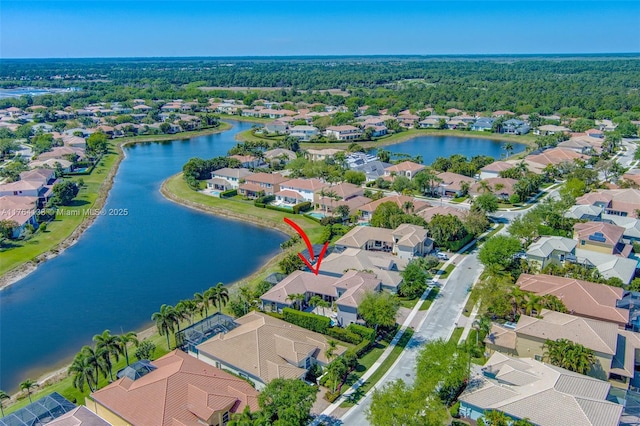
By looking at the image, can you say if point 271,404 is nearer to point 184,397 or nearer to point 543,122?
point 184,397

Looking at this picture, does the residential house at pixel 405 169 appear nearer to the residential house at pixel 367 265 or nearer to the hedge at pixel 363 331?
the residential house at pixel 367 265

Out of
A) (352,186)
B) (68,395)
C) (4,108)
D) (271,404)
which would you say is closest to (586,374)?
(271,404)

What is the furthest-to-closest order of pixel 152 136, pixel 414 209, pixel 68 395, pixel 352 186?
pixel 152 136, pixel 352 186, pixel 414 209, pixel 68 395

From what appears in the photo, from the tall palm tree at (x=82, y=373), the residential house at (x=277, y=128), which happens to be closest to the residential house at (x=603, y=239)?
the tall palm tree at (x=82, y=373)

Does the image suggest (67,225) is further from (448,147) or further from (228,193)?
(448,147)

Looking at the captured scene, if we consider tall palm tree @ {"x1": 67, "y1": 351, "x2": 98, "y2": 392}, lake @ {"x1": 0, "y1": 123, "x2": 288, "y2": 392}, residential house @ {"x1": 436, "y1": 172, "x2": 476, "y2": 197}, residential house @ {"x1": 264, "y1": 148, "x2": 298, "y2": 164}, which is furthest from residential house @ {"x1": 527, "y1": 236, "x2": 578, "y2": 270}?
residential house @ {"x1": 264, "y1": 148, "x2": 298, "y2": 164}

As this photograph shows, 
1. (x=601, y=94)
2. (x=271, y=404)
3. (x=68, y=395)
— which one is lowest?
(x=68, y=395)

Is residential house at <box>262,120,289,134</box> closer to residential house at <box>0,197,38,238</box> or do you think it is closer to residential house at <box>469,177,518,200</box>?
residential house at <box>469,177,518,200</box>
